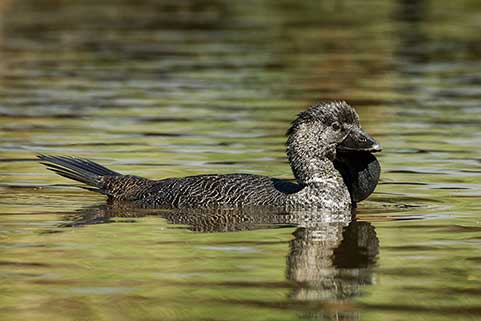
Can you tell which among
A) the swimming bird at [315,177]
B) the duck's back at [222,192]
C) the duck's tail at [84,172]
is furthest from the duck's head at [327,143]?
the duck's tail at [84,172]

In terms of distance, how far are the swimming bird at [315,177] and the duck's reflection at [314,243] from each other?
11 centimetres

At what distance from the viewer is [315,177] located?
1175cm

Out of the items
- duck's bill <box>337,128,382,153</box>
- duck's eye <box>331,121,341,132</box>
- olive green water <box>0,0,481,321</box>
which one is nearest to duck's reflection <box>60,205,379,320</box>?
olive green water <box>0,0,481,321</box>

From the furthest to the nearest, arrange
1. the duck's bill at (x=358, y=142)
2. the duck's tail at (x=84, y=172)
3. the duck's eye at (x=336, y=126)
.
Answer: the duck's tail at (x=84, y=172) → the duck's eye at (x=336, y=126) → the duck's bill at (x=358, y=142)

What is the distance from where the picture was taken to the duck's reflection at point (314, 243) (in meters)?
8.59

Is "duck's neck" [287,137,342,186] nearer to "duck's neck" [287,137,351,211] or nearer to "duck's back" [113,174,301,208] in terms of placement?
"duck's neck" [287,137,351,211]

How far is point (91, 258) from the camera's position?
9773mm

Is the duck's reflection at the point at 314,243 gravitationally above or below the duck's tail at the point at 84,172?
below

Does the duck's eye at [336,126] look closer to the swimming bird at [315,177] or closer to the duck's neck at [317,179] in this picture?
the swimming bird at [315,177]

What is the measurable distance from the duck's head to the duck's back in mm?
240

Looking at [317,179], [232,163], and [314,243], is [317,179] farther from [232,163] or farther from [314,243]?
[232,163]

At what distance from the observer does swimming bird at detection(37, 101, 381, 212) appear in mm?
11695

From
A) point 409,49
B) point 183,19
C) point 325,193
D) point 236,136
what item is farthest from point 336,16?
point 325,193

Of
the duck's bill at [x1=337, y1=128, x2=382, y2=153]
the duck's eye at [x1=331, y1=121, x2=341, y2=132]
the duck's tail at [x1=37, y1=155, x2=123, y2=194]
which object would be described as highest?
the duck's eye at [x1=331, y1=121, x2=341, y2=132]
